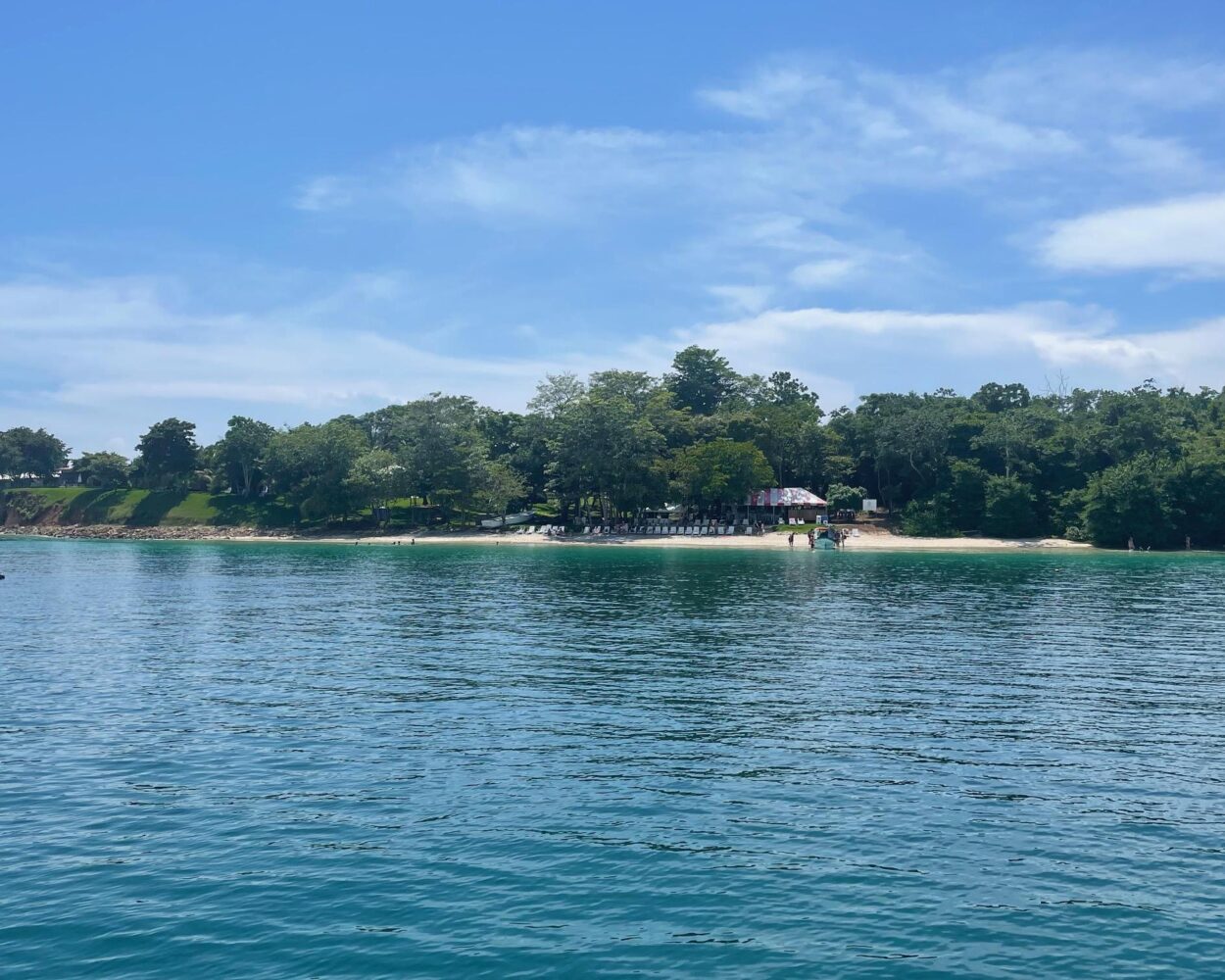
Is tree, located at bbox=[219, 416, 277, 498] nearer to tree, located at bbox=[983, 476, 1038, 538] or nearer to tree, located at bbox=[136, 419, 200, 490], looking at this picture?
tree, located at bbox=[136, 419, 200, 490]

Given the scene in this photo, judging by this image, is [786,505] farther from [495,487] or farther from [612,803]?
[612,803]

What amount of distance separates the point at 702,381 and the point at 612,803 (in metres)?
134

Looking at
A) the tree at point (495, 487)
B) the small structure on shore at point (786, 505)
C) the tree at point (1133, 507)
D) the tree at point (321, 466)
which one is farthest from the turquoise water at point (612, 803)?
the tree at point (321, 466)

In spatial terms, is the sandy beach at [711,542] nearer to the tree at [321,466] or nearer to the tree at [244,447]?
the tree at [321,466]

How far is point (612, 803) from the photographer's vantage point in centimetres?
1655

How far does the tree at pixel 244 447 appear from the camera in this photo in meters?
142

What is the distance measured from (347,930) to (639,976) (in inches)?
150

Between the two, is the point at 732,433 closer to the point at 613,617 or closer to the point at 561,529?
the point at 561,529

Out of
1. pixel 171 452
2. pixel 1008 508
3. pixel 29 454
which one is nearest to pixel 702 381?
pixel 1008 508

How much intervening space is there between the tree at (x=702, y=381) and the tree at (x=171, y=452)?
254ft

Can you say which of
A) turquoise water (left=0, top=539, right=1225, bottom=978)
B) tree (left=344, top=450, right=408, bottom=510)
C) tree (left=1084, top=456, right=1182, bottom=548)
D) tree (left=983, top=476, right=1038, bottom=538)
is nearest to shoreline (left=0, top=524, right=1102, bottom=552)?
tree (left=983, top=476, right=1038, bottom=538)

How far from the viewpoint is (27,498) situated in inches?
6220

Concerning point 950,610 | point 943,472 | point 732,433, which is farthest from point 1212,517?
point 950,610

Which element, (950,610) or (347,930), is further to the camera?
(950,610)
